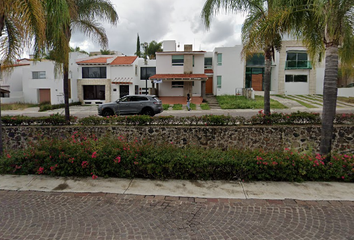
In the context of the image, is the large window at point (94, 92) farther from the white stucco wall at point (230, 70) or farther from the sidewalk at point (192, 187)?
the sidewalk at point (192, 187)

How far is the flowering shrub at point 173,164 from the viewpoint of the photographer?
22.8 feet

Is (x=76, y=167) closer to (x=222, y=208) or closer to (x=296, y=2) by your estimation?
(x=222, y=208)

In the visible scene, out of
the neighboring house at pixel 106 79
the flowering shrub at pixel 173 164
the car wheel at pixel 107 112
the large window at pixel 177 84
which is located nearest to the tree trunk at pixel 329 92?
the flowering shrub at pixel 173 164

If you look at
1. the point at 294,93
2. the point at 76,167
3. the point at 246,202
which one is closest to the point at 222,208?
the point at 246,202

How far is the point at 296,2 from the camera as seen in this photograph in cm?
817

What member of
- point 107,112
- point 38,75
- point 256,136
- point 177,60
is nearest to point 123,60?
point 177,60

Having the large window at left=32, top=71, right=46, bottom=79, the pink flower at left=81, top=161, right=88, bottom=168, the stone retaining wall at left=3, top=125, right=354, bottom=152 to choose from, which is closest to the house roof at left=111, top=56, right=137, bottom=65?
the large window at left=32, top=71, right=46, bottom=79

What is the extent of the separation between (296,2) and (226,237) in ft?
24.4

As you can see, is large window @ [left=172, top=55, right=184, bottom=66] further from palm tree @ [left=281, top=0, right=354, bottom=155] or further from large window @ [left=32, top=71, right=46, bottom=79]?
palm tree @ [left=281, top=0, right=354, bottom=155]

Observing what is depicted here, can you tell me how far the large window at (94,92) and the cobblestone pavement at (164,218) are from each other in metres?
27.1

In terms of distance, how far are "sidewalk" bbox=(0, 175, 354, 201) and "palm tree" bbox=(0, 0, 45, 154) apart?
4138 millimetres

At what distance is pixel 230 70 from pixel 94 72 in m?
16.9

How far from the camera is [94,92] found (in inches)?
1280

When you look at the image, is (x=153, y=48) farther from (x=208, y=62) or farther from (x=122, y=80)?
(x=122, y=80)
